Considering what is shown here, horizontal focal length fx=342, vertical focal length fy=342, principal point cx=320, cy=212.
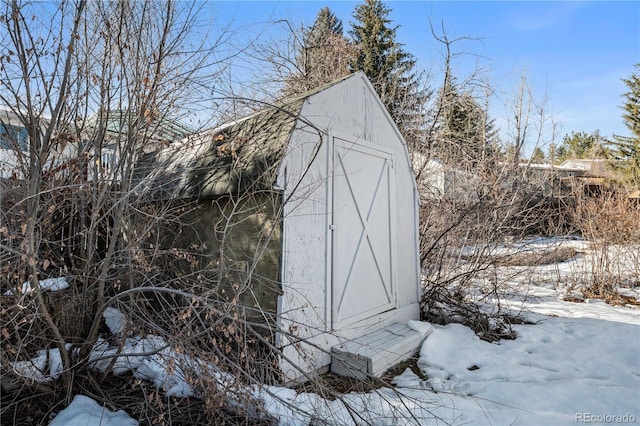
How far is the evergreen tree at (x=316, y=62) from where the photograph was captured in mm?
10657

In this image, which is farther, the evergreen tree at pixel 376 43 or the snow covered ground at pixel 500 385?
the evergreen tree at pixel 376 43

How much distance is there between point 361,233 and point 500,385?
2.15 metres

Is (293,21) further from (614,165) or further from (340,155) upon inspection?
(614,165)

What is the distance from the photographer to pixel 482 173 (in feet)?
23.0

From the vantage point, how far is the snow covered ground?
2646mm

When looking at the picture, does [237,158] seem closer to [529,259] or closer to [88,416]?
[88,416]

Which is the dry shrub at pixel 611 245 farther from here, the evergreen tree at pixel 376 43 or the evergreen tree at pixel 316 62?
the evergreen tree at pixel 376 43

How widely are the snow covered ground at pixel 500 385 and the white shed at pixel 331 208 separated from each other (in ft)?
1.28

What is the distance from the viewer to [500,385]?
→ 339cm

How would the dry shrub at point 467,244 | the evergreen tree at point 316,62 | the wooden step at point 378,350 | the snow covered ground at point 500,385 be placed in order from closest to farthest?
the snow covered ground at point 500,385
the wooden step at point 378,350
the dry shrub at point 467,244
the evergreen tree at point 316,62

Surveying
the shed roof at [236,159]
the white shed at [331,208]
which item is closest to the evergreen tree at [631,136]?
the white shed at [331,208]

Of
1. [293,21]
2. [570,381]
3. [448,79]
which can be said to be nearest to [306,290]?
[570,381]

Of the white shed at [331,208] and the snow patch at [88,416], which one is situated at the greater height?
the white shed at [331,208]

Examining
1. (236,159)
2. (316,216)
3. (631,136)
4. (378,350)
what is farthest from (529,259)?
(631,136)
